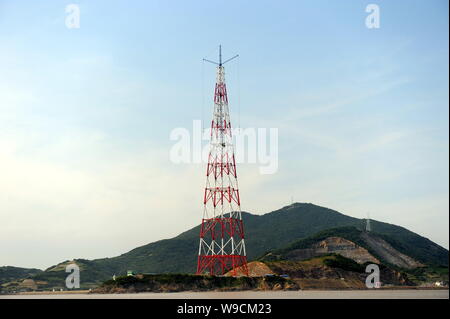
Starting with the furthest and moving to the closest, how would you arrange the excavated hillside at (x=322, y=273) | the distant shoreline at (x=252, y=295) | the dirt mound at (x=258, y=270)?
the excavated hillside at (x=322, y=273) → the dirt mound at (x=258, y=270) → the distant shoreline at (x=252, y=295)

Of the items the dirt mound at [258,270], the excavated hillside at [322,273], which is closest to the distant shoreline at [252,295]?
the dirt mound at [258,270]

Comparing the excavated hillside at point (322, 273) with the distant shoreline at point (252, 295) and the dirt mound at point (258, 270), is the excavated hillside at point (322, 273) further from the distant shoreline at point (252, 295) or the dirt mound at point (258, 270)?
the distant shoreline at point (252, 295)

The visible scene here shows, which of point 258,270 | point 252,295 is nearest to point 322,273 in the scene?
point 258,270

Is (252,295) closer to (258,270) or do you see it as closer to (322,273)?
(258,270)

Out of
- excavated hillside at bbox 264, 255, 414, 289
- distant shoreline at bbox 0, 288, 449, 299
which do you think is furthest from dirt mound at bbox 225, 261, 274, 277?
distant shoreline at bbox 0, 288, 449, 299

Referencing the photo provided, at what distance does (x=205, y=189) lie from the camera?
129250mm

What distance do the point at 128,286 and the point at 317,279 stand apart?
64.1 meters

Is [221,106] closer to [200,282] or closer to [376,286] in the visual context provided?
[200,282]

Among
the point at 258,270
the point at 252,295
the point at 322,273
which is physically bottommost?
the point at 252,295

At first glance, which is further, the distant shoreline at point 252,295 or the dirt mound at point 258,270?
the dirt mound at point 258,270

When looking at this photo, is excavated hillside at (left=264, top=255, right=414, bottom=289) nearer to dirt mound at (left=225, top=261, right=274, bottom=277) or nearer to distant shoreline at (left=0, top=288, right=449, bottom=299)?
dirt mound at (left=225, top=261, right=274, bottom=277)

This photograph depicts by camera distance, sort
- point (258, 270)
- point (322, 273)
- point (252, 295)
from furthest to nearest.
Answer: point (322, 273) → point (258, 270) → point (252, 295)

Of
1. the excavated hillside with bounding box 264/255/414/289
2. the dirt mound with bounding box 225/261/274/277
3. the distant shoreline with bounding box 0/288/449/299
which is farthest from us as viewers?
the excavated hillside with bounding box 264/255/414/289
